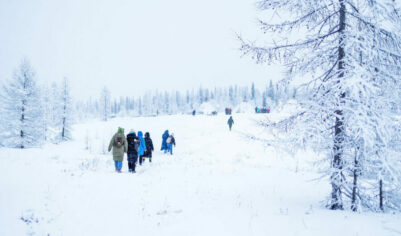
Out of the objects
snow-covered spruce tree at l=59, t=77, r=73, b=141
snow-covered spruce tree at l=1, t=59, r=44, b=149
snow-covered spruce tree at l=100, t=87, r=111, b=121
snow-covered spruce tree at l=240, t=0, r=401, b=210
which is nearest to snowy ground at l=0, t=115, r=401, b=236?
snow-covered spruce tree at l=240, t=0, r=401, b=210

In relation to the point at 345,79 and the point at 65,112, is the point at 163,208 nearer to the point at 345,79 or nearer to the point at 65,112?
the point at 345,79

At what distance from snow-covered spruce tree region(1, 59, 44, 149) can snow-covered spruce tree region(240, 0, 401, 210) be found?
96.8ft

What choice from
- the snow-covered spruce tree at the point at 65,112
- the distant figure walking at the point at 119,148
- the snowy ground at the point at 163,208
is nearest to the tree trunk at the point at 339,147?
the snowy ground at the point at 163,208

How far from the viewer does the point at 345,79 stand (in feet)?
→ 15.4

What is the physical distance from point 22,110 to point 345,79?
3272 cm

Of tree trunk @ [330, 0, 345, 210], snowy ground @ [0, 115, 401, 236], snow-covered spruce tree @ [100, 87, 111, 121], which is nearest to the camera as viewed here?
snowy ground @ [0, 115, 401, 236]

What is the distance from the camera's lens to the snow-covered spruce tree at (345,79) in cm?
469

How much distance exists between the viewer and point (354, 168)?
5.42m

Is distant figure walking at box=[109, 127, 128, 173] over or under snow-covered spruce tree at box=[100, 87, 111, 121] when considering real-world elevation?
under

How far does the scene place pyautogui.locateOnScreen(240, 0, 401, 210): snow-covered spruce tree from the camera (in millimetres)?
4688

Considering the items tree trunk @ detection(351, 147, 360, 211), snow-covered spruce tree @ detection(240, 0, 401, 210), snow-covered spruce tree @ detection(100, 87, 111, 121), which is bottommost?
tree trunk @ detection(351, 147, 360, 211)

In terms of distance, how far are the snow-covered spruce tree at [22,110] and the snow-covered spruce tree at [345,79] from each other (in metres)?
29.5

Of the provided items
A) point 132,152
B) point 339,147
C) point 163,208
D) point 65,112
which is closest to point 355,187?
point 339,147

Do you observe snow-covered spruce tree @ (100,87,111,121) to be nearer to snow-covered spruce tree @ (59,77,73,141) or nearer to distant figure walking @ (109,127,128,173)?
snow-covered spruce tree @ (59,77,73,141)
